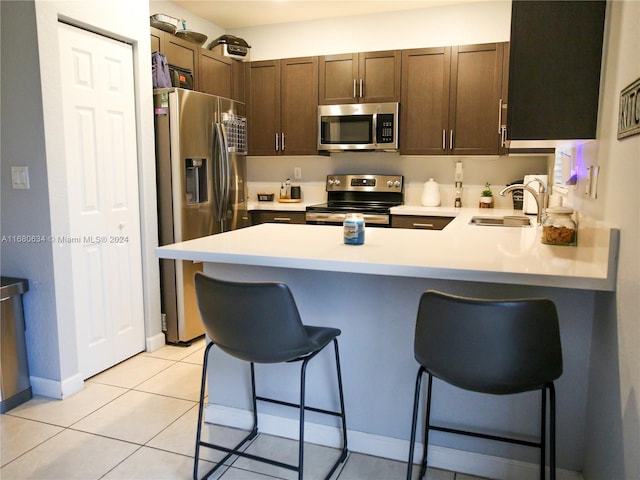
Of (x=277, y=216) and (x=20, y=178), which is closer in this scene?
(x=20, y=178)

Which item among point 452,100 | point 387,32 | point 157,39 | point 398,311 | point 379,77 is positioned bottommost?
point 398,311

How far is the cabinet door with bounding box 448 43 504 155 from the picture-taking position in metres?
3.91

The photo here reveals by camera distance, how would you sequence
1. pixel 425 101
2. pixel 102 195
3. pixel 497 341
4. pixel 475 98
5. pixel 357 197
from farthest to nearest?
1. pixel 357 197
2. pixel 425 101
3. pixel 475 98
4. pixel 102 195
5. pixel 497 341

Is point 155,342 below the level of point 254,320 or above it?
below

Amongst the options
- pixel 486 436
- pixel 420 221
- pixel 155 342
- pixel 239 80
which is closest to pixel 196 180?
pixel 155 342

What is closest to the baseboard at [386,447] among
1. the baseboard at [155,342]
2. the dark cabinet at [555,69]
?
the baseboard at [155,342]

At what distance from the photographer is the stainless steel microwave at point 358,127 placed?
4180 mm

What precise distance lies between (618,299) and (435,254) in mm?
601

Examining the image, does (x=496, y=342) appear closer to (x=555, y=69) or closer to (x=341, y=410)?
(x=341, y=410)

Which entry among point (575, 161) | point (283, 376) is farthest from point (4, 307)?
point (575, 161)

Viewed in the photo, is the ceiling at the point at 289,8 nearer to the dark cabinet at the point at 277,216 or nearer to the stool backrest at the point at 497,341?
the dark cabinet at the point at 277,216

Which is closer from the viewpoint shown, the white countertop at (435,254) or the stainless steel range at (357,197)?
the white countertop at (435,254)

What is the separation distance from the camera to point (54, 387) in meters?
2.64

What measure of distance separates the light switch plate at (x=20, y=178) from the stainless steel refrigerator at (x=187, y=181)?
0.92m
